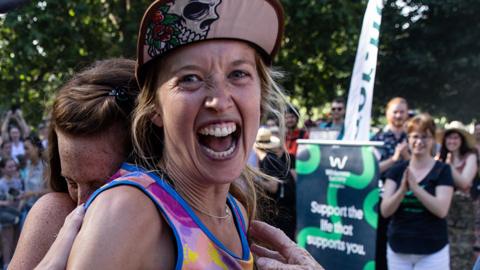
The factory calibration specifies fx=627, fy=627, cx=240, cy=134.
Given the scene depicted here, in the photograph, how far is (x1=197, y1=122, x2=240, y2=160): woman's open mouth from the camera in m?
1.65

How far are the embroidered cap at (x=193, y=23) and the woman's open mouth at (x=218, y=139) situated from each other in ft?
0.76

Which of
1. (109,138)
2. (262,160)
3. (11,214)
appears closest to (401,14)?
(262,160)

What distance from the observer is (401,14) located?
14.3 m

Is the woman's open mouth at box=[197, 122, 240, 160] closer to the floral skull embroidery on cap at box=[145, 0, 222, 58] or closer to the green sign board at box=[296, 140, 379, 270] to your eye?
the floral skull embroidery on cap at box=[145, 0, 222, 58]

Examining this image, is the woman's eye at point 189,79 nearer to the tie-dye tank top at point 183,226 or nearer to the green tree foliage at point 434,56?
the tie-dye tank top at point 183,226

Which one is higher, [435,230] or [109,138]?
[109,138]

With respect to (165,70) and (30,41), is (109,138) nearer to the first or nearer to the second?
(165,70)

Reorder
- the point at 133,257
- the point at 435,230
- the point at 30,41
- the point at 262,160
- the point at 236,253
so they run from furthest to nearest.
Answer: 1. the point at 30,41
2. the point at 262,160
3. the point at 435,230
4. the point at 236,253
5. the point at 133,257

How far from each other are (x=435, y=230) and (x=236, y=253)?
3829 millimetres

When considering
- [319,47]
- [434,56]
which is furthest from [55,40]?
[434,56]

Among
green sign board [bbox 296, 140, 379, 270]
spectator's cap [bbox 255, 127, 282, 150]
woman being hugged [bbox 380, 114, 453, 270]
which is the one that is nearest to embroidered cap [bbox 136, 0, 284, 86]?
green sign board [bbox 296, 140, 379, 270]

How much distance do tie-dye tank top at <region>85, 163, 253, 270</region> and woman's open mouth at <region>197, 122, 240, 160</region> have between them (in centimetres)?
15

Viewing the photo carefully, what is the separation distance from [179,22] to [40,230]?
85 cm

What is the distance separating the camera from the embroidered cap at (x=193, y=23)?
64.2 inches
